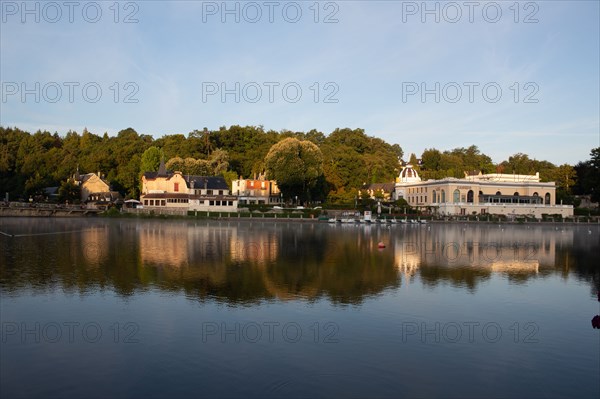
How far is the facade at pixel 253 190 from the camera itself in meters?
94.1

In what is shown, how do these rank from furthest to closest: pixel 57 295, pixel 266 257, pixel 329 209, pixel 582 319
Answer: pixel 329 209
pixel 266 257
pixel 57 295
pixel 582 319

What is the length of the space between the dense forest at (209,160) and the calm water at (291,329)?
197 ft

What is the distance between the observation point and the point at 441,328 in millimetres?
15523

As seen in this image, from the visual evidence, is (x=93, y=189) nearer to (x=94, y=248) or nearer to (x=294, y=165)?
(x=294, y=165)

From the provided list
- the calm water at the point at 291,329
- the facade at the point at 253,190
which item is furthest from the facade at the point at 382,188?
the calm water at the point at 291,329

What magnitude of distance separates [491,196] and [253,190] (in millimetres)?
45592

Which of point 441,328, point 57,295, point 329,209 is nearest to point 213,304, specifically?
point 57,295

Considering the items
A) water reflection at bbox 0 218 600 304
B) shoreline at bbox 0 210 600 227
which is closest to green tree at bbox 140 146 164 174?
shoreline at bbox 0 210 600 227

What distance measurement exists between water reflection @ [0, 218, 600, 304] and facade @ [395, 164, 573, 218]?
54023mm

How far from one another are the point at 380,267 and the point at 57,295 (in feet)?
52.7

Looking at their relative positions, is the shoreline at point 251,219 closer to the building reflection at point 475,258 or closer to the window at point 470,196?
the window at point 470,196

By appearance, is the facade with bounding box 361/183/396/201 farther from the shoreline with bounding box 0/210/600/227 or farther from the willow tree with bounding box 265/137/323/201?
the willow tree with bounding box 265/137/323/201

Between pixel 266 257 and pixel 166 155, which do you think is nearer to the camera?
pixel 266 257

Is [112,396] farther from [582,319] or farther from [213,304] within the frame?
[582,319]
